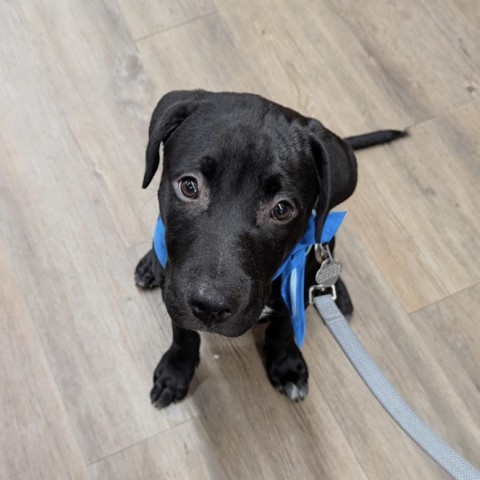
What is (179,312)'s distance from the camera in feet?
6.25

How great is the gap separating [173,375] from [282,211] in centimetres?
91

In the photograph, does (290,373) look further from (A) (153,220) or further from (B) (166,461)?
(A) (153,220)

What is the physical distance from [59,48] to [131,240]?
1.04m

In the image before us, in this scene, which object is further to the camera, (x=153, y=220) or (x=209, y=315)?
(x=153, y=220)

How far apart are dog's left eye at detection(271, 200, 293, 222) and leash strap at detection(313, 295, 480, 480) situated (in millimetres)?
344

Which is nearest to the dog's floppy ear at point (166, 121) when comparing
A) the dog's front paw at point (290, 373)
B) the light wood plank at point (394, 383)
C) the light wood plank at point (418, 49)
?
the dog's front paw at point (290, 373)

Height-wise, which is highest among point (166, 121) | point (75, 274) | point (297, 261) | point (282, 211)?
point (166, 121)

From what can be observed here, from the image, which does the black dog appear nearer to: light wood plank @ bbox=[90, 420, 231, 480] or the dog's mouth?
the dog's mouth

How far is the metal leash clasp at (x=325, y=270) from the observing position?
2146 millimetres

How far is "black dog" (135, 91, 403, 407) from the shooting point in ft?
5.99

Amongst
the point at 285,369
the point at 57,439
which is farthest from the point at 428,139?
the point at 57,439

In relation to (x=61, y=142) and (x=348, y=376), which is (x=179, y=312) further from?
(x=61, y=142)

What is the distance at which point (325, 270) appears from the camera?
2.15m

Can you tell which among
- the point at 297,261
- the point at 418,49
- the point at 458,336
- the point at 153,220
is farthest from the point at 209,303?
the point at 418,49
